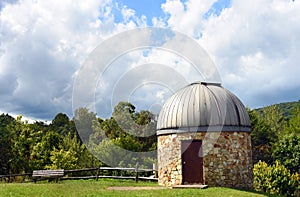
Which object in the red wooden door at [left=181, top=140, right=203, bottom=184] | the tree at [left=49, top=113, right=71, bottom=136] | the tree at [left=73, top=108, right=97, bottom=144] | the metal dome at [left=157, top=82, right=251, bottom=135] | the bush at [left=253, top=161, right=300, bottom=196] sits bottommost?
the bush at [left=253, top=161, right=300, bottom=196]

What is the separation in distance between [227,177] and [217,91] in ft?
13.2

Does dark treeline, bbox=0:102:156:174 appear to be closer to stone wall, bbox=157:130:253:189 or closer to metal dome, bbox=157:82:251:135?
metal dome, bbox=157:82:251:135

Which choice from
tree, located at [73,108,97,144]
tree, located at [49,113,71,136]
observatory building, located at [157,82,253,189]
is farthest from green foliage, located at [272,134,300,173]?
tree, located at [49,113,71,136]

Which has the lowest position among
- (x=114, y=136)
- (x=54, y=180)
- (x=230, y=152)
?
(x=54, y=180)

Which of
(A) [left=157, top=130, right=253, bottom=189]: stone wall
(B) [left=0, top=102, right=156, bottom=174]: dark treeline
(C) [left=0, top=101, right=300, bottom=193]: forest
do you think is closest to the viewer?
(A) [left=157, top=130, right=253, bottom=189]: stone wall

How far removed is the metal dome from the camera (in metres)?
14.9

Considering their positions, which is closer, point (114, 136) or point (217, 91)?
point (217, 91)

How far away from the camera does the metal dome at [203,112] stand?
14.9 metres

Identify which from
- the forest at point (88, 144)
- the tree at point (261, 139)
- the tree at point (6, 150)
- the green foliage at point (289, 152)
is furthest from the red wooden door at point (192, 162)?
the tree at point (261, 139)

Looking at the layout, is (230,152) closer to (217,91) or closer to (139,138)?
(217,91)

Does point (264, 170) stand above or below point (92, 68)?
below

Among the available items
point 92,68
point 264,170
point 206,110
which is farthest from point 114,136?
point 206,110

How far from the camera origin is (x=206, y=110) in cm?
1504

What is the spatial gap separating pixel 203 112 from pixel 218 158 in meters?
2.09
